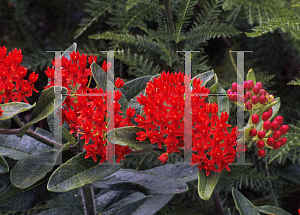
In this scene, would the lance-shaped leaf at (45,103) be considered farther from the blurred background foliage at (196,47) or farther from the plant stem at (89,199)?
the blurred background foliage at (196,47)

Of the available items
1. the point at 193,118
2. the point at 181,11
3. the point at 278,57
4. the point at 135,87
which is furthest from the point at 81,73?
the point at 278,57

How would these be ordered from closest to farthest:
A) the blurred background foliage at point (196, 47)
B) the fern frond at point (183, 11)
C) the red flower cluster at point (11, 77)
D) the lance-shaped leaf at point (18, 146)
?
the red flower cluster at point (11, 77) → the lance-shaped leaf at point (18, 146) → the fern frond at point (183, 11) → the blurred background foliage at point (196, 47)

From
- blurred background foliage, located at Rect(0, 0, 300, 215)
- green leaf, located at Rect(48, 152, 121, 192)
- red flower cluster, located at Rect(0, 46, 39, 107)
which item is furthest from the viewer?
blurred background foliage, located at Rect(0, 0, 300, 215)

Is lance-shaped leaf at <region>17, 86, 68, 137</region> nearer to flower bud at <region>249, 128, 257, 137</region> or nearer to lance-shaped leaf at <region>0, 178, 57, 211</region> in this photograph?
lance-shaped leaf at <region>0, 178, 57, 211</region>

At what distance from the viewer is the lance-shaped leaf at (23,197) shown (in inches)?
32.7

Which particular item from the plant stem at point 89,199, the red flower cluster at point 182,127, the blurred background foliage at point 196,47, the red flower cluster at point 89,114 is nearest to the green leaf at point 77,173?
the red flower cluster at point 89,114

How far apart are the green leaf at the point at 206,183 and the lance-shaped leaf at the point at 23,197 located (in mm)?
428

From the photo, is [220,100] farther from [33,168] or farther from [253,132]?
[33,168]

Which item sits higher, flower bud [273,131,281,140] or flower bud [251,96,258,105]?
flower bud [251,96,258,105]

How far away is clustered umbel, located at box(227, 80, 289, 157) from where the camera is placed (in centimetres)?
74

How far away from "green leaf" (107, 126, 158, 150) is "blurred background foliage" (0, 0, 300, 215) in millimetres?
496

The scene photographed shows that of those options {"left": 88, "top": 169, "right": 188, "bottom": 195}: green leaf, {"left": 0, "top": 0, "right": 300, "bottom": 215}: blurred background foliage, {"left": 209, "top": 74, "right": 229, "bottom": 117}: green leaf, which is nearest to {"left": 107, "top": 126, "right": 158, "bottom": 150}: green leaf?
{"left": 88, "top": 169, "right": 188, "bottom": 195}: green leaf

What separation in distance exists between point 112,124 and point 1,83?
304mm

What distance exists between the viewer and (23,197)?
2.80 ft
